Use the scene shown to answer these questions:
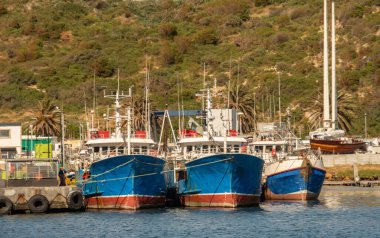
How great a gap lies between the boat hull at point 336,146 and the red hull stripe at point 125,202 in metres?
32.8

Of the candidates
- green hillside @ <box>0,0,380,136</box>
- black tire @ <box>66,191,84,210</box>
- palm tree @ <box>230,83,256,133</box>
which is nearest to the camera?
black tire @ <box>66,191,84,210</box>

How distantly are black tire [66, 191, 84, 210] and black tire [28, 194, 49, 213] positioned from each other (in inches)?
63.4

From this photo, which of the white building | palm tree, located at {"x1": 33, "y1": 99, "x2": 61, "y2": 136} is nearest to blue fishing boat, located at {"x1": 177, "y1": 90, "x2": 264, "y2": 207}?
the white building

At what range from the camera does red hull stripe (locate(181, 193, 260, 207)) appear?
73.7 m

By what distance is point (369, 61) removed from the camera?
15438cm

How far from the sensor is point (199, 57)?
575 ft

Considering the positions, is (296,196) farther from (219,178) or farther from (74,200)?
(74,200)

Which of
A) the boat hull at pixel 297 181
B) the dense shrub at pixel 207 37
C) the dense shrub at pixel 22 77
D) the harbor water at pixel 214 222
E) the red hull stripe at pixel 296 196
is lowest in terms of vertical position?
the harbor water at pixel 214 222

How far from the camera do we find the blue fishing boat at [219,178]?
7250 cm

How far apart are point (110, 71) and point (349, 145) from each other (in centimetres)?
7108

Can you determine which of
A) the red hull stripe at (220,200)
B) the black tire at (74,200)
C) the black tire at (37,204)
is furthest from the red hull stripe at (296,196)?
the black tire at (37,204)

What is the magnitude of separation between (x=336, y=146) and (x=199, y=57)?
71327 mm

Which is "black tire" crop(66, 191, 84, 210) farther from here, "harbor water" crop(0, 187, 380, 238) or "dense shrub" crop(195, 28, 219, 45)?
"dense shrub" crop(195, 28, 219, 45)

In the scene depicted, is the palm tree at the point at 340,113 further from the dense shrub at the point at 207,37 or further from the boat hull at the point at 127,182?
the dense shrub at the point at 207,37
